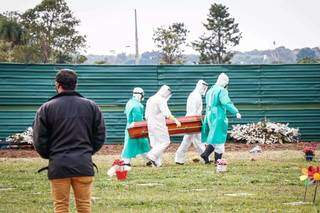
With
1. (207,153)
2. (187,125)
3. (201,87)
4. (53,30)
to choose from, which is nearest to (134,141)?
(187,125)

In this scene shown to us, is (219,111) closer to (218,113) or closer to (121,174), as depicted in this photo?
(218,113)

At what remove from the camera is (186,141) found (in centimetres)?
1898

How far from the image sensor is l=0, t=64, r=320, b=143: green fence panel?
24.8m

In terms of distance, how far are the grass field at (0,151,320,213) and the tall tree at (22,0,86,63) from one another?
39672 mm

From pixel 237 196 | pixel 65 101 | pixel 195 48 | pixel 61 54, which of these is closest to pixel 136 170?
pixel 237 196

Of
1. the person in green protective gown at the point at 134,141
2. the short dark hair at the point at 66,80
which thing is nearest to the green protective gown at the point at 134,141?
the person in green protective gown at the point at 134,141

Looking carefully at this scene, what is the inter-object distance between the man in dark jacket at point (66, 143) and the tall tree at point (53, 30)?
49.5 metres

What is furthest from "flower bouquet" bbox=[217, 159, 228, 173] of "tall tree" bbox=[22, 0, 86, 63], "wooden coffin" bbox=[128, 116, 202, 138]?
"tall tree" bbox=[22, 0, 86, 63]

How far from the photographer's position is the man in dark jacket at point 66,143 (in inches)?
290

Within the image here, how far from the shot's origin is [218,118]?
58.9 feet

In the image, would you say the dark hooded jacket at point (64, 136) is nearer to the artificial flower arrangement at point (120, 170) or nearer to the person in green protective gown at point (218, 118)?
the artificial flower arrangement at point (120, 170)

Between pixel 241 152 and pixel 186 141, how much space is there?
3298 mm

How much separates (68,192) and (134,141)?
10.9 meters

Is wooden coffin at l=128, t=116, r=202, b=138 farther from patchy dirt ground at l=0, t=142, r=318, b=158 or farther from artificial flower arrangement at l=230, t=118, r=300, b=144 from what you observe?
artificial flower arrangement at l=230, t=118, r=300, b=144
